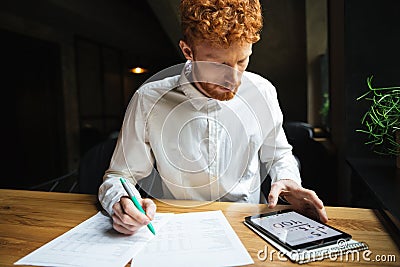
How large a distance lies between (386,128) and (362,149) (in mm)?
398

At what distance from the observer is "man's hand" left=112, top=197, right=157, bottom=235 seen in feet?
2.60

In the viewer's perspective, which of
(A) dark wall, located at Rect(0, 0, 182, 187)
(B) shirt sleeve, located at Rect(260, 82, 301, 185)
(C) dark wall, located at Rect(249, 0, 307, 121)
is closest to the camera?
(B) shirt sleeve, located at Rect(260, 82, 301, 185)

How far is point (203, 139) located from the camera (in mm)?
1094

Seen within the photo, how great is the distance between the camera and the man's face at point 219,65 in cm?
80

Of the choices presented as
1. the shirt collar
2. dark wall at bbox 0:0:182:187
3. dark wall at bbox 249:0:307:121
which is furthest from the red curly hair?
dark wall at bbox 0:0:182:187

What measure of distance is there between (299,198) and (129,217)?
0.45m

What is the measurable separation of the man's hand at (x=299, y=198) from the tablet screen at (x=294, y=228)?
38 millimetres

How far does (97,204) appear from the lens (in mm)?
1047

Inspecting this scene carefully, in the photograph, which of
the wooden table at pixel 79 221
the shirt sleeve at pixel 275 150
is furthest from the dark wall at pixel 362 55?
the wooden table at pixel 79 221

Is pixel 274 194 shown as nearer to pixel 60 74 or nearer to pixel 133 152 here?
pixel 133 152

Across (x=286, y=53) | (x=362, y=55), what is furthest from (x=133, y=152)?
(x=286, y=53)

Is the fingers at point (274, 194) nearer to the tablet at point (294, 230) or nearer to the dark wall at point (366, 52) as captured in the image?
the tablet at point (294, 230)

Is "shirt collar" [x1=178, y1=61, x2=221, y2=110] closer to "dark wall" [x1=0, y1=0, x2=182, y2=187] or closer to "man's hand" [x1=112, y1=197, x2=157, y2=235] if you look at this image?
Answer: "man's hand" [x1=112, y1=197, x2=157, y2=235]

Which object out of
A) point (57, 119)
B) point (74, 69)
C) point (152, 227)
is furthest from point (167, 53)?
point (152, 227)
